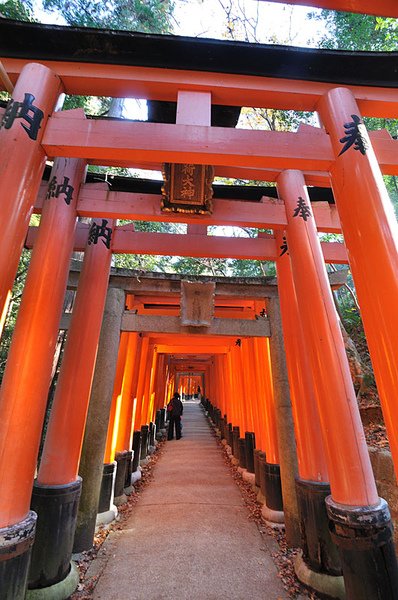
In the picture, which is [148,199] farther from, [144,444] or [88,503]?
[144,444]

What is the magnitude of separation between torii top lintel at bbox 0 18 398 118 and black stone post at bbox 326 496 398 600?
3.96m

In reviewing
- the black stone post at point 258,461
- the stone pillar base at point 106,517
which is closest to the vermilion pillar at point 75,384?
the stone pillar base at point 106,517

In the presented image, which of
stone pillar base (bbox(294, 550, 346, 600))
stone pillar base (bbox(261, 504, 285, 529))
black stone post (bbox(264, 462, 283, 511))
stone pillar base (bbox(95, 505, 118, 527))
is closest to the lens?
stone pillar base (bbox(294, 550, 346, 600))

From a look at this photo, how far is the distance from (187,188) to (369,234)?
2400mm

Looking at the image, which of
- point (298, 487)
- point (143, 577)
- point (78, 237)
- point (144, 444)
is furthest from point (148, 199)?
point (144, 444)

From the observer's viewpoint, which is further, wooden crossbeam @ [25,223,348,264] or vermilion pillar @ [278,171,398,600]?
wooden crossbeam @ [25,223,348,264]

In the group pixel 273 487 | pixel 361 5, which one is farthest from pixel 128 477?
pixel 361 5

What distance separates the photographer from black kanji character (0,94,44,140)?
255 centimetres

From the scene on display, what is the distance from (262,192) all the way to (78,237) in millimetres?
3233

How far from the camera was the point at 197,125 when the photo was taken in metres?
2.74

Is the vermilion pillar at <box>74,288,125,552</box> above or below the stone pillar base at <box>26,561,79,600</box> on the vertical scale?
above

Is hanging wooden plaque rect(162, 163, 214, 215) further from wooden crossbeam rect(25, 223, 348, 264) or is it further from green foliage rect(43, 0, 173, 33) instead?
green foliage rect(43, 0, 173, 33)

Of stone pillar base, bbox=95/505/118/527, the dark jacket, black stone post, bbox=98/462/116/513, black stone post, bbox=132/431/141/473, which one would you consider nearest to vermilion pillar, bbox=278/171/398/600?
black stone post, bbox=98/462/116/513

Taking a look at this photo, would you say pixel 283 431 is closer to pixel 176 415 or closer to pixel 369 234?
pixel 369 234
